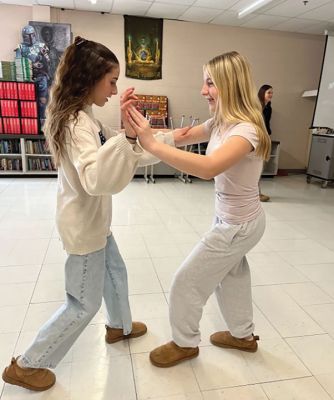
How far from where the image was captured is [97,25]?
574 cm

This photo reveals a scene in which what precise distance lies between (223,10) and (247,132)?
505 cm

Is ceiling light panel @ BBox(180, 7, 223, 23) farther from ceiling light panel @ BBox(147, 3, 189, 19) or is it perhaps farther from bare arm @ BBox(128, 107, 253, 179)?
bare arm @ BBox(128, 107, 253, 179)

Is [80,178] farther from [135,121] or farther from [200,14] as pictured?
[200,14]

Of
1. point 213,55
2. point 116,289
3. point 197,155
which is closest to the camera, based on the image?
point 197,155

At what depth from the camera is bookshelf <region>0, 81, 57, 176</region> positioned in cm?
543

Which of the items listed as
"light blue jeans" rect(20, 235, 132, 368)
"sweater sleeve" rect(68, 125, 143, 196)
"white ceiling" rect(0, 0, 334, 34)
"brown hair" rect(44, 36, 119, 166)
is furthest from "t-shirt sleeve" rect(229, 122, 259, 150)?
"white ceiling" rect(0, 0, 334, 34)

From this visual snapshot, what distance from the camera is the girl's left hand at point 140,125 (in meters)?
1.09

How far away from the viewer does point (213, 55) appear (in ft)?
20.8

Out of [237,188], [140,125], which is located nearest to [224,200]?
[237,188]

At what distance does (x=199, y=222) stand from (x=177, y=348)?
2.25 m

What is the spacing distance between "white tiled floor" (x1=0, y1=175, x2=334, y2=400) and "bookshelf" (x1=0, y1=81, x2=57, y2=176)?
1920 mm

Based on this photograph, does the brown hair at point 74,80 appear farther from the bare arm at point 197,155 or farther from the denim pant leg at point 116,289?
the denim pant leg at point 116,289

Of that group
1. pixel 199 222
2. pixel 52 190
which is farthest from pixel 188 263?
pixel 52 190

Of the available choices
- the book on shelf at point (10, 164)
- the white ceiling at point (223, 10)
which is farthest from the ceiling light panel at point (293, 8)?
the book on shelf at point (10, 164)
